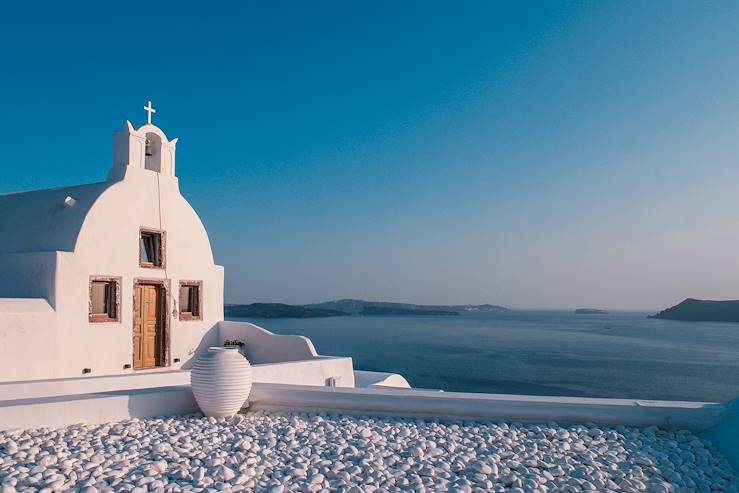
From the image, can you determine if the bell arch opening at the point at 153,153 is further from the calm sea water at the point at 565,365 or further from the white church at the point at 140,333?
the calm sea water at the point at 565,365

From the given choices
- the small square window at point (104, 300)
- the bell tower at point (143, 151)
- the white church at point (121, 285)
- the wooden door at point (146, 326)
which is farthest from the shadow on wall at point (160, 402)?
the bell tower at point (143, 151)

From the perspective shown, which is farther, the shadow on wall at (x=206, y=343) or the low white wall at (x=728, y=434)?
the shadow on wall at (x=206, y=343)

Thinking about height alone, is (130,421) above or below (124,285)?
below

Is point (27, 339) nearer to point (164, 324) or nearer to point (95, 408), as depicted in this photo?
point (164, 324)

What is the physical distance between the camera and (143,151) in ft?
34.8

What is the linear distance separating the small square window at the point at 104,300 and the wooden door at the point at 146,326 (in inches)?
16.3

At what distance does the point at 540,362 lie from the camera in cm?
5062

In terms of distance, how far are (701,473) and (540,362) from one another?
49383 mm

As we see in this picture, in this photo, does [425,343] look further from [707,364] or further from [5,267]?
[5,267]

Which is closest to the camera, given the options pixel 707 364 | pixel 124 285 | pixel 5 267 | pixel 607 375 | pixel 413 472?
pixel 413 472

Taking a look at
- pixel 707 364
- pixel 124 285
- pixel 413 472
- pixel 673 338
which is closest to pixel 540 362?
pixel 707 364

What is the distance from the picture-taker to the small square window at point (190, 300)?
435 inches

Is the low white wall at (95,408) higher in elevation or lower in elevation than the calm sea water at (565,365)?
higher

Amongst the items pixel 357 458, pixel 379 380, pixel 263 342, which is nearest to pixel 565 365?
pixel 379 380
